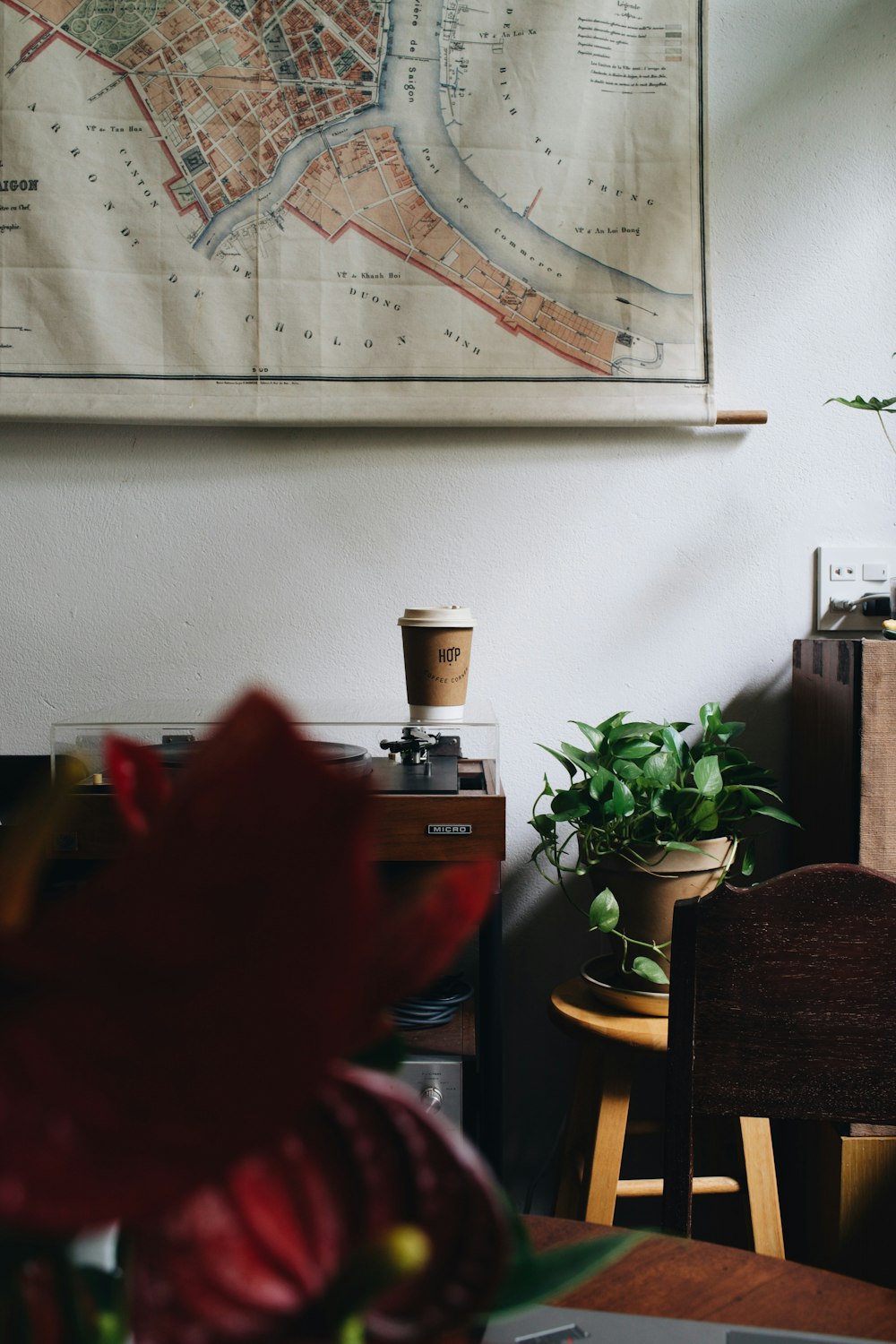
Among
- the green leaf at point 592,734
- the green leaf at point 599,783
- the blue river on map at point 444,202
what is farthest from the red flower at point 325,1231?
the blue river on map at point 444,202

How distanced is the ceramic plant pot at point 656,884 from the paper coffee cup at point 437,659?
347 mm

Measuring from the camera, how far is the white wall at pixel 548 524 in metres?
1.81

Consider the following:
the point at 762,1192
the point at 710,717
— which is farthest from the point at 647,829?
the point at 762,1192

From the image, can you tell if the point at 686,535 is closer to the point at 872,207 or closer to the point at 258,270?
the point at 872,207

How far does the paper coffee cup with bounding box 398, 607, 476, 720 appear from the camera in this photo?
5.08ft

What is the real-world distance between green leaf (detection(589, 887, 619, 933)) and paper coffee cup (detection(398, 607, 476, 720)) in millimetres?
343

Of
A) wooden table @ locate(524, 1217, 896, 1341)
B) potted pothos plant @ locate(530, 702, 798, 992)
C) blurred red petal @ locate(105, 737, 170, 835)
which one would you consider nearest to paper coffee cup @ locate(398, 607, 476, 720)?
potted pothos plant @ locate(530, 702, 798, 992)

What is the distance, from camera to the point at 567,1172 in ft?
5.21

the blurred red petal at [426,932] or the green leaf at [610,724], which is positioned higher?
the blurred red petal at [426,932]

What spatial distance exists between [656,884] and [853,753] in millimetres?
343

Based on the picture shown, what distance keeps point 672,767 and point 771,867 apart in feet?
1.45

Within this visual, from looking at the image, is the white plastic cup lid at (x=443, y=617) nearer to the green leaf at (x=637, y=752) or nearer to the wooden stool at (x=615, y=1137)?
the green leaf at (x=637, y=752)

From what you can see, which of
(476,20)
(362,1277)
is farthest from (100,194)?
(362,1277)

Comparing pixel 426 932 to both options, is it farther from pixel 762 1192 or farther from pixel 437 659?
pixel 762 1192
